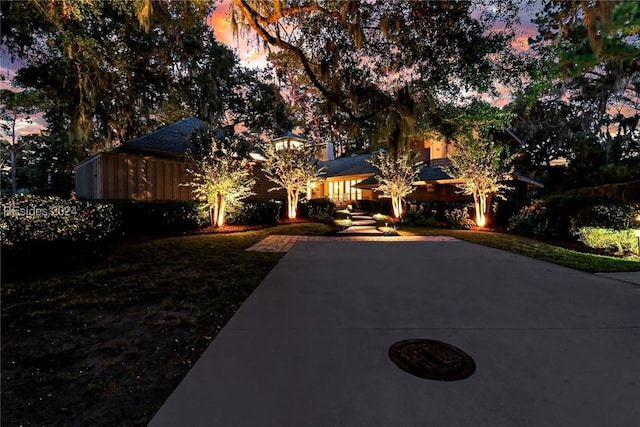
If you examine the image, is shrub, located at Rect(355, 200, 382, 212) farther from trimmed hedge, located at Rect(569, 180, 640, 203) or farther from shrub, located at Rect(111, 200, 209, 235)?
shrub, located at Rect(111, 200, 209, 235)

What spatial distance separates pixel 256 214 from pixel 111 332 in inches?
414

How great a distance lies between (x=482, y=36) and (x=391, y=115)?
2.83m

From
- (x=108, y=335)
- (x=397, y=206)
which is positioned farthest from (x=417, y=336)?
(x=397, y=206)

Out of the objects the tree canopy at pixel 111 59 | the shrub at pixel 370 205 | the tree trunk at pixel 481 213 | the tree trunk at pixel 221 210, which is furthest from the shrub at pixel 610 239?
the tree trunk at pixel 221 210

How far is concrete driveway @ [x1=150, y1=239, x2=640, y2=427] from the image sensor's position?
174cm

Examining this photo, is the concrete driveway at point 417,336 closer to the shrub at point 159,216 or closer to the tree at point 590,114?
the tree at point 590,114

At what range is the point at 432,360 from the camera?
2332 mm

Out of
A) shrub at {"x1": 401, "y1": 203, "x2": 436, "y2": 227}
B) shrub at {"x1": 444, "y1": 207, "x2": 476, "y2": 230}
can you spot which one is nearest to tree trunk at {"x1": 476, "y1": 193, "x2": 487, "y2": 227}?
shrub at {"x1": 444, "y1": 207, "x2": 476, "y2": 230}

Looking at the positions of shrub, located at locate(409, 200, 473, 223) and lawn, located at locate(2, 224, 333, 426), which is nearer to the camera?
lawn, located at locate(2, 224, 333, 426)

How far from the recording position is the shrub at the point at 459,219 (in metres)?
13.2

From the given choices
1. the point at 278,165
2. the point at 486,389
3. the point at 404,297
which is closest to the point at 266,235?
the point at 278,165

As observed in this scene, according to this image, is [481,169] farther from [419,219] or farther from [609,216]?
[609,216]

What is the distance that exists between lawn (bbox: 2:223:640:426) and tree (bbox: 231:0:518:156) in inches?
193

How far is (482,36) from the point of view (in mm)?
7219
